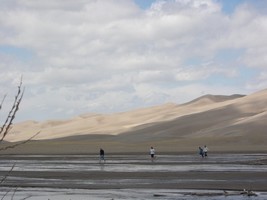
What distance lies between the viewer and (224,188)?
2542cm

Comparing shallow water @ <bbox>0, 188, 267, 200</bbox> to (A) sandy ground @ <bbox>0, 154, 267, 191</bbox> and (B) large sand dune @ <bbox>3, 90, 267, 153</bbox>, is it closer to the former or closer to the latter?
(A) sandy ground @ <bbox>0, 154, 267, 191</bbox>

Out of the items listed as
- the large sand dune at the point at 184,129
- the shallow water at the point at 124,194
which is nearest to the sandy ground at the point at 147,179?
the shallow water at the point at 124,194

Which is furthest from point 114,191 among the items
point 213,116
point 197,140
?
point 213,116

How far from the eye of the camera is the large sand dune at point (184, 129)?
81.2m

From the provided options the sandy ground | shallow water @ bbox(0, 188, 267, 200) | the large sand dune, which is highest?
the large sand dune

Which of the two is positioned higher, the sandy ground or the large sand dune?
the large sand dune

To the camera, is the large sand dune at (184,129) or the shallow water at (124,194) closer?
the shallow water at (124,194)

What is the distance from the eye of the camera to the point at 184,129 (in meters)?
118

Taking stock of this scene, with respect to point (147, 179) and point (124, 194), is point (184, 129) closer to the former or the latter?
point (147, 179)

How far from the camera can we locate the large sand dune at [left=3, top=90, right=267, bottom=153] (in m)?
81.2

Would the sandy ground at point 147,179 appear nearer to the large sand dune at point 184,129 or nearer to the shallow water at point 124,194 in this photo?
the shallow water at point 124,194

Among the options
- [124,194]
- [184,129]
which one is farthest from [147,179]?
[184,129]

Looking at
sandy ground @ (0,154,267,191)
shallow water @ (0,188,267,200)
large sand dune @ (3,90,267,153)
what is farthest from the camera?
large sand dune @ (3,90,267,153)

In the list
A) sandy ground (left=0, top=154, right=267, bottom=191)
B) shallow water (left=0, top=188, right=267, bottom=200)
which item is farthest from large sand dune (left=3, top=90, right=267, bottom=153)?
shallow water (left=0, top=188, right=267, bottom=200)
